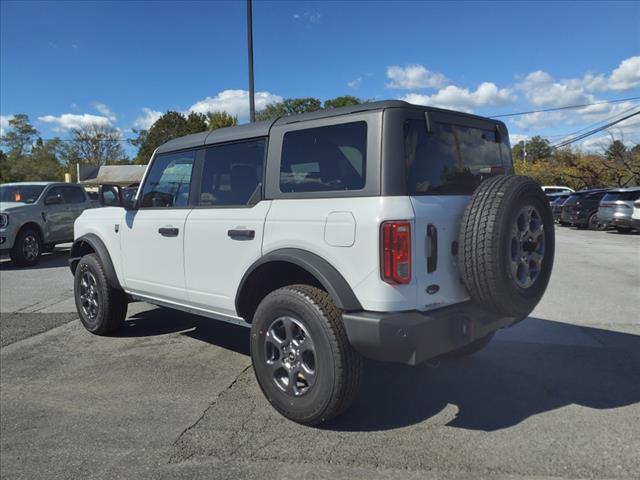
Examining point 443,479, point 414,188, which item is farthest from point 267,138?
point 443,479

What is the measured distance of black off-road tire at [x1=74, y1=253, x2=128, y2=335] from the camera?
5176mm

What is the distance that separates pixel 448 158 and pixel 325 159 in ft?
2.74

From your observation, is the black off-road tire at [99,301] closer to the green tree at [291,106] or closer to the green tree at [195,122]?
the green tree at [291,106]

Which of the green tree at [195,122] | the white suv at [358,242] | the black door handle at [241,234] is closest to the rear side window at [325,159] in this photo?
the white suv at [358,242]

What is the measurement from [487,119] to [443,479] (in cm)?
263

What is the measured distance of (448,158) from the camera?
11.0ft

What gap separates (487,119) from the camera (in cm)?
388

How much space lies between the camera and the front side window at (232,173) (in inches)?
149

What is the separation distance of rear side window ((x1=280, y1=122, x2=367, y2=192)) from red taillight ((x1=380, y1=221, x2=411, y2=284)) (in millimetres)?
369

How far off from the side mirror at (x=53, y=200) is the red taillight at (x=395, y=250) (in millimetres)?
11233

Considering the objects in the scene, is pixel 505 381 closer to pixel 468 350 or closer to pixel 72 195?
pixel 468 350

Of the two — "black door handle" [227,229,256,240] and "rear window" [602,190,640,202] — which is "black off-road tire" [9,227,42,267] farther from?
"rear window" [602,190,640,202]

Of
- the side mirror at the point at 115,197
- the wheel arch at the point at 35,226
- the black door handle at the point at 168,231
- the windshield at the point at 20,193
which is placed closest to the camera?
the black door handle at the point at 168,231

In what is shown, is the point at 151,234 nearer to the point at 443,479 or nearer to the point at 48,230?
the point at 443,479
